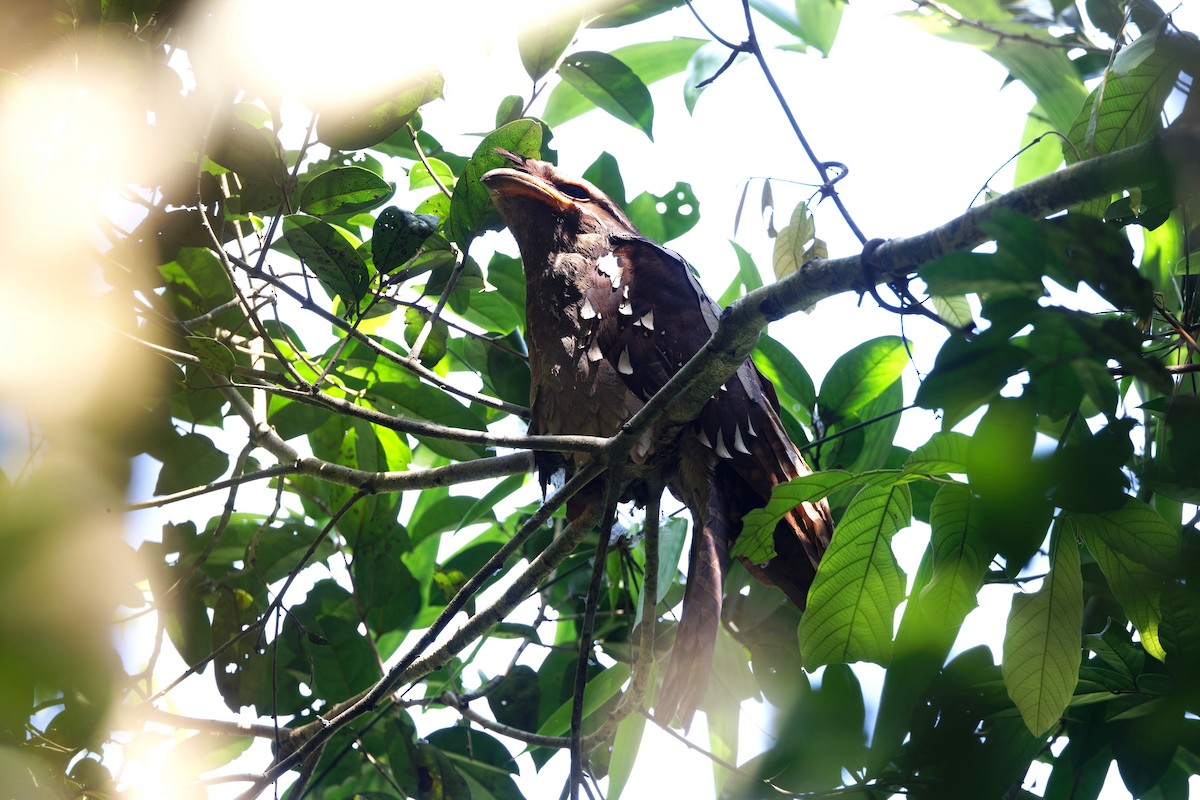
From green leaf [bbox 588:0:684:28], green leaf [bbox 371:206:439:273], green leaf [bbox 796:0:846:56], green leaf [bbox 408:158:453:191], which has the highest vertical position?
green leaf [bbox 796:0:846:56]

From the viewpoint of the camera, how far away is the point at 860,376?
7.83 ft

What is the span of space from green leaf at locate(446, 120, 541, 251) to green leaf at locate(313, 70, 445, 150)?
17 centimetres

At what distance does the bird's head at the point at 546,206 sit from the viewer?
6.82 feet

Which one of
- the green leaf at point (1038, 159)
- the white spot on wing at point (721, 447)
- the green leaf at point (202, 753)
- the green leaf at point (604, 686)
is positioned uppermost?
the green leaf at point (1038, 159)

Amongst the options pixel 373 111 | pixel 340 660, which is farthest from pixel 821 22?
pixel 340 660

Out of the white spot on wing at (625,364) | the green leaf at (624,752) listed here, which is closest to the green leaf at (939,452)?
the white spot on wing at (625,364)

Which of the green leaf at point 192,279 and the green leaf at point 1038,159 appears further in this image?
the green leaf at point 1038,159

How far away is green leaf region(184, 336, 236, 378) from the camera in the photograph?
151 cm

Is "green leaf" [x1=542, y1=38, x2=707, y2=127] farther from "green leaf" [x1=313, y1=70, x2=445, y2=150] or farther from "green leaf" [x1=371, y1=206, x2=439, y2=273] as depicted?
"green leaf" [x1=371, y1=206, x2=439, y2=273]

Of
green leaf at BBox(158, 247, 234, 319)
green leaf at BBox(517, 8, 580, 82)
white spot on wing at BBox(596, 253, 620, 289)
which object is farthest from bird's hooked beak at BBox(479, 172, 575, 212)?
green leaf at BBox(158, 247, 234, 319)

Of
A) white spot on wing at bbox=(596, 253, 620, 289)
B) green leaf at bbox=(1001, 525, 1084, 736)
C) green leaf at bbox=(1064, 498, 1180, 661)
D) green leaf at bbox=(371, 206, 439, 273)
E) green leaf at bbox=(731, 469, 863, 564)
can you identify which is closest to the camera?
green leaf at bbox=(1064, 498, 1180, 661)

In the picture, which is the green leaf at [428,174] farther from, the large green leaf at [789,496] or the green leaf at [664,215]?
the large green leaf at [789,496]

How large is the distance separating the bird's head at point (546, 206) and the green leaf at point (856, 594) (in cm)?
109

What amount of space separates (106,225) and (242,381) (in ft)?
1.35
